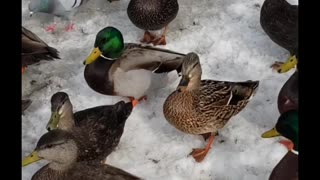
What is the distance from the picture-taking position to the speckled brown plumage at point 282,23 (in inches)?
180

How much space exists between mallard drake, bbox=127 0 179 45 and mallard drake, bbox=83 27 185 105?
1.82 ft

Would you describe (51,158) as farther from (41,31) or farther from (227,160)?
(41,31)

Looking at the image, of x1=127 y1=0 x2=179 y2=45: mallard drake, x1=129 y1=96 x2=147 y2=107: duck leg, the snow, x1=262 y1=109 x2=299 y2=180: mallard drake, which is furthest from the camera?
x1=127 y1=0 x2=179 y2=45: mallard drake

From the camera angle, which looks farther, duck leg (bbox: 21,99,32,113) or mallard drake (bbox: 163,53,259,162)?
duck leg (bbox: 21,99,32,113)

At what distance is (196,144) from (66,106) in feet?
3.50

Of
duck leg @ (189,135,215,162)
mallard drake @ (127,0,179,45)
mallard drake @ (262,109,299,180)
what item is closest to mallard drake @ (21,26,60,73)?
mallard drake @ (127,0,179,45)

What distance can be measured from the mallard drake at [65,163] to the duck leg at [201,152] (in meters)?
0.71

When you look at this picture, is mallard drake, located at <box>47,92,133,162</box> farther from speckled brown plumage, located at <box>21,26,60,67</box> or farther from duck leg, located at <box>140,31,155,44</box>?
duck leg, located at <box>140,31,155,44</box>

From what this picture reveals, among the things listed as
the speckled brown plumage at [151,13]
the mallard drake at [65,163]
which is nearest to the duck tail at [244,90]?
the mallard drake at [65,163]

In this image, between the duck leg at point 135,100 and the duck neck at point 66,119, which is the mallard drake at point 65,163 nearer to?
the duck neck at point 66,119

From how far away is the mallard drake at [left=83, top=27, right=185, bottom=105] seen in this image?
14.3 feet

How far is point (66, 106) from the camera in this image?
3812 mm

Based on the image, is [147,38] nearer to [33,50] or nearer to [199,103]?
[33,50]
